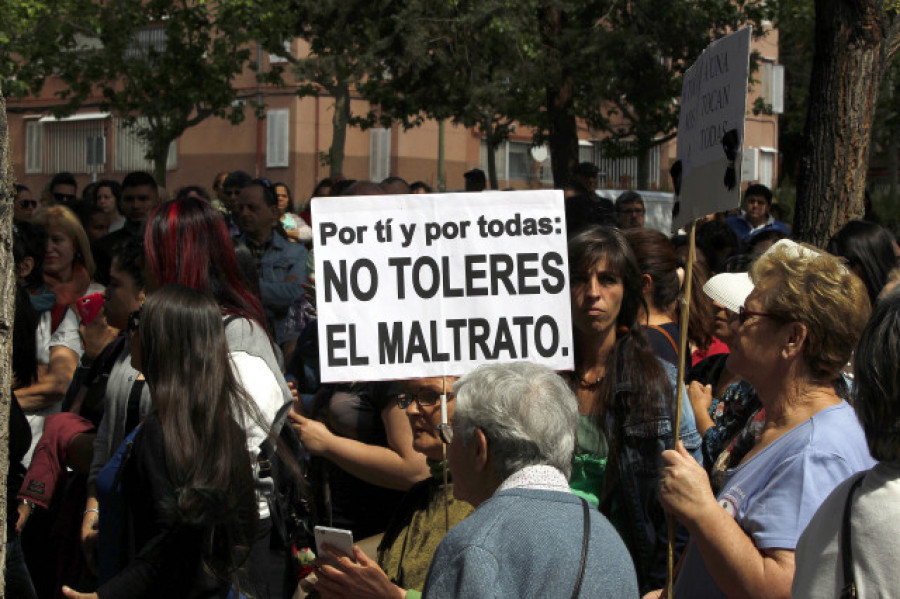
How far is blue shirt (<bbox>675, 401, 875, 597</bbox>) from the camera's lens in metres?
3.07

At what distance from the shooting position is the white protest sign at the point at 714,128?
147 inches

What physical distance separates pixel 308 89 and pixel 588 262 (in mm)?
20759

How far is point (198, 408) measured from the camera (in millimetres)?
3684

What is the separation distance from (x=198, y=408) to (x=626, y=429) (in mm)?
1391

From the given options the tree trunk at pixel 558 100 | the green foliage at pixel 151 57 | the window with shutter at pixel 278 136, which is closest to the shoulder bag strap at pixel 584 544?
the tree trunk at pixel 558 100

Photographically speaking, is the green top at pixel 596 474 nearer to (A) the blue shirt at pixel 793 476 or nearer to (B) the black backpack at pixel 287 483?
(A) the blue shirt at pixel 793 476

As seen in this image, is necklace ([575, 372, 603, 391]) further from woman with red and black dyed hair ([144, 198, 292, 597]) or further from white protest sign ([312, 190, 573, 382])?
woman with red and black dyed hair ([144, 198, 292, 597])

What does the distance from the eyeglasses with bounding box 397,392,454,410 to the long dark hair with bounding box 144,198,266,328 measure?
22.4 inches

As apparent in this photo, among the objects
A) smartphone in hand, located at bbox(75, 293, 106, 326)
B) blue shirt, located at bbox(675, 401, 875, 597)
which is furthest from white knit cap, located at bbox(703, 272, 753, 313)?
smartphone in hand, located at bbox(75, 293, 106, 326)

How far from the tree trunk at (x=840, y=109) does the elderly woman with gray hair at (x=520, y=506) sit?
5667 millimetres

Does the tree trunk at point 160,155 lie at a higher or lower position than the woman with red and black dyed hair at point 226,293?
higher

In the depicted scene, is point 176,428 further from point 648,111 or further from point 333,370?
point 648,111

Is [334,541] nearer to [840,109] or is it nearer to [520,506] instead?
[520,506]

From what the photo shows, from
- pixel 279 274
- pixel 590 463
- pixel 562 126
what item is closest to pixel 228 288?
pixel 590 463
